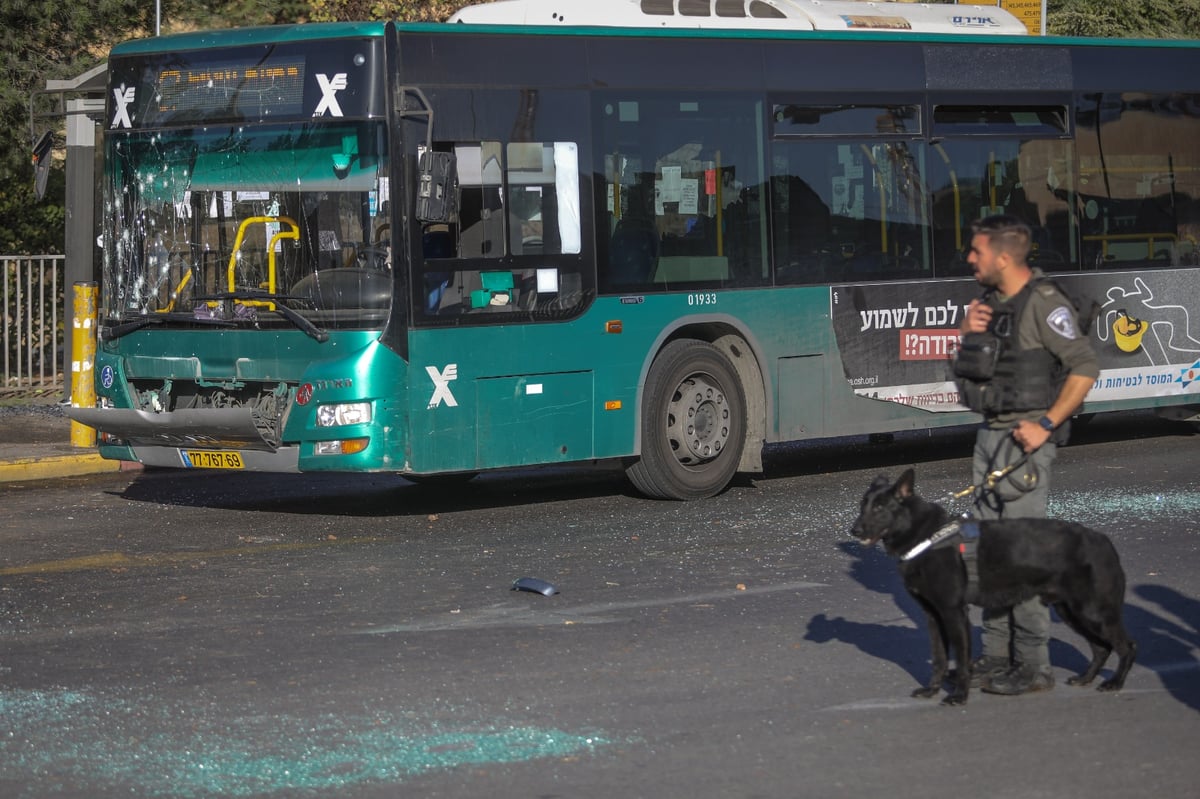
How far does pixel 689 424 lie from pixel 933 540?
614cm

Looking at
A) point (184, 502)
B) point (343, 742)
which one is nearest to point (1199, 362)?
point (184, 502)

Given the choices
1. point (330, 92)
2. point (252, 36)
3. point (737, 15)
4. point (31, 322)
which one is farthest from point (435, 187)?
point (31, 322)

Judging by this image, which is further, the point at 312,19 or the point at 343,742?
the point at 312,19

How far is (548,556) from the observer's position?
10.1 metres

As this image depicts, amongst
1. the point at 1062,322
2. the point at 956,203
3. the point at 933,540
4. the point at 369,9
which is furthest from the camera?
the point at 369,9

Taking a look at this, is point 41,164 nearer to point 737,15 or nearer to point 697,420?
point 737,15

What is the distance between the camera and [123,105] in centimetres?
1198

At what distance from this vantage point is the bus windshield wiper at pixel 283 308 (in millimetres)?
10992

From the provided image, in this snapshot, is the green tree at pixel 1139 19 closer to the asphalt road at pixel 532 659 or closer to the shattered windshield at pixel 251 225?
the asphalt road at pixel 532 659

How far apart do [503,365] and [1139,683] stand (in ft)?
17.8

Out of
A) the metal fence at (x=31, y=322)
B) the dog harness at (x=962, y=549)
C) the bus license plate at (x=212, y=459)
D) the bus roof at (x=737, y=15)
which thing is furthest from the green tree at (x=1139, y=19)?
the dog harness at (x=962, y=549)

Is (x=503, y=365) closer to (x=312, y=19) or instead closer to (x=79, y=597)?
(x=79, y=597)

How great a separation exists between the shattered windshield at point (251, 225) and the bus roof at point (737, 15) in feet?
5.02

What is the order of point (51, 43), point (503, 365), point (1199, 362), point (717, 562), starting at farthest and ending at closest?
point (51, 43), point (1199, 362), point (503, 365), point (717, 562)
